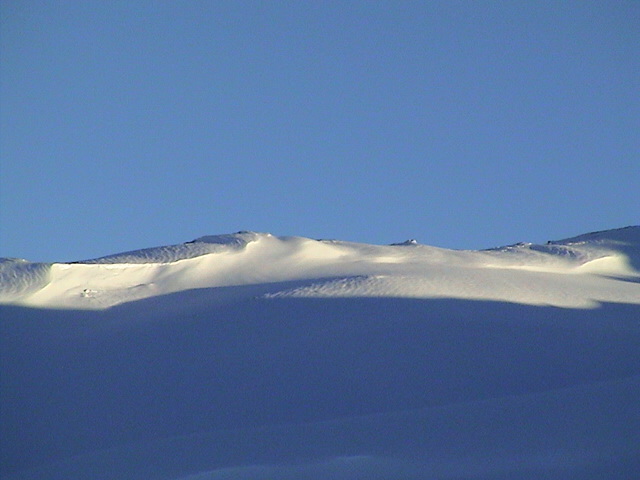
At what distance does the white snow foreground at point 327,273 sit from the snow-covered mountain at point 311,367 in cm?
3

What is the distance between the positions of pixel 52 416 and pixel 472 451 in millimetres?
2693

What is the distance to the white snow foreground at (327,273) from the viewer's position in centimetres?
738

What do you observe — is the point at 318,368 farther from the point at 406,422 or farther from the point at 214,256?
the point at 214,256

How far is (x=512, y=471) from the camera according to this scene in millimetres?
4105

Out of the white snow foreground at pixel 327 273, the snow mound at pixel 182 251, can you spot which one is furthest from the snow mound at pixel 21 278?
the snow mound at pixel 182 251

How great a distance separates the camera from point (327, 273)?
8.15 meters

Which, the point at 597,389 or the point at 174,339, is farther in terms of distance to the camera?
the point at 174,339

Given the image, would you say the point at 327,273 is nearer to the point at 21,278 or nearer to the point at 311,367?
the point at 311,367

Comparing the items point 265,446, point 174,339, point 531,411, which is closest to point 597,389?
point 531,411

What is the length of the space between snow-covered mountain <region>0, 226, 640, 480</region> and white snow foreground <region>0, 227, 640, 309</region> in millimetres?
26

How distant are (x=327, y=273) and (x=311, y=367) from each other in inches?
94.7

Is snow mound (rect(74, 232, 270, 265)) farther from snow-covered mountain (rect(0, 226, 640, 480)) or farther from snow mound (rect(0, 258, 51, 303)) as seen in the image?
snow mound (rect(0, 258, 51, 303))

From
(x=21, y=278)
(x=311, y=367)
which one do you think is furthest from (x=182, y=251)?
(x=311, y=367)

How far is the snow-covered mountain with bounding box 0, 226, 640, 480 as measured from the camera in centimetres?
446
